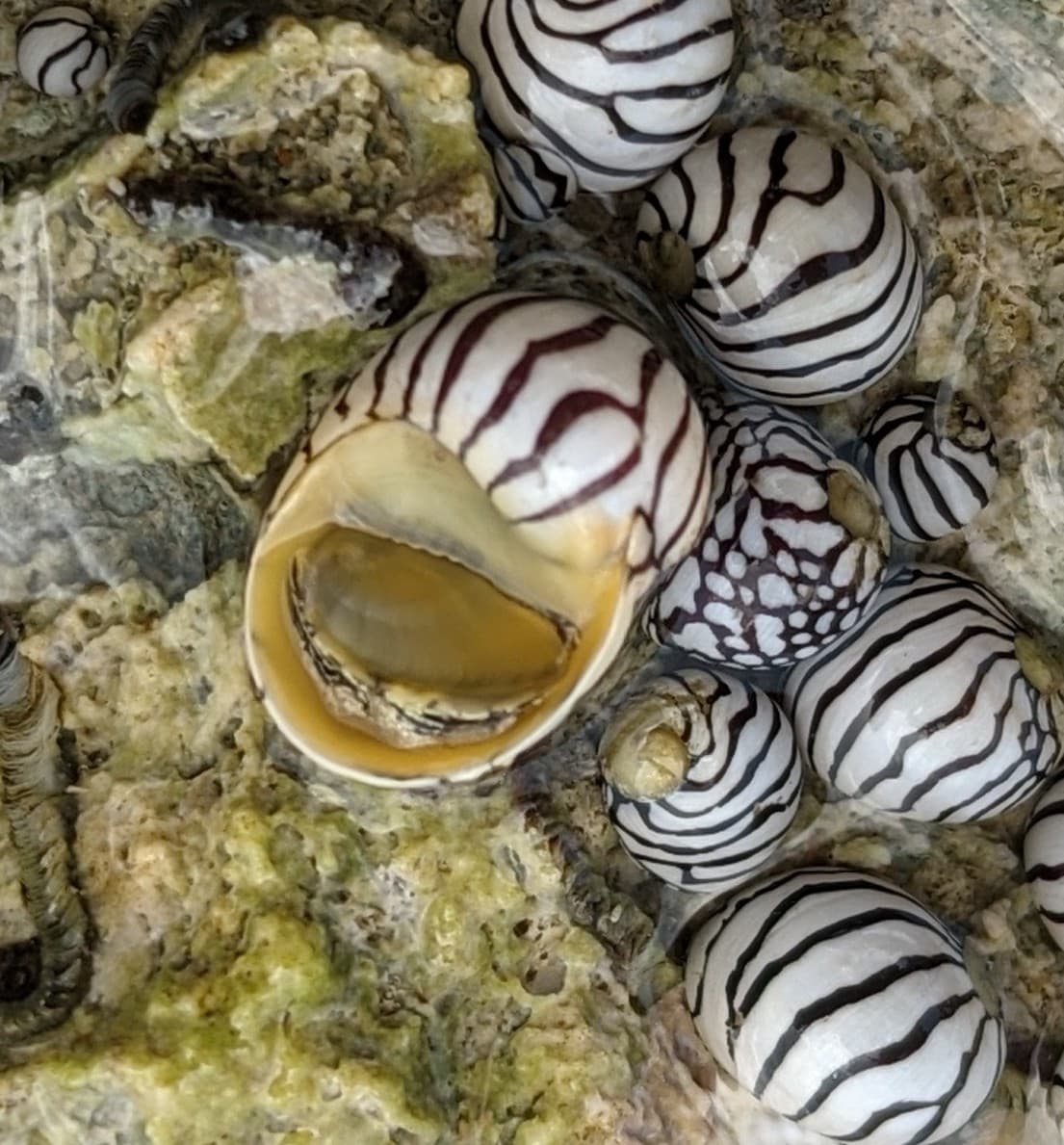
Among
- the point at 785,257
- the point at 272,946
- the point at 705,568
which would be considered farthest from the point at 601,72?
the point at 272,946

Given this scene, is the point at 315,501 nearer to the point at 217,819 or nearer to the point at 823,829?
the point at 217,819

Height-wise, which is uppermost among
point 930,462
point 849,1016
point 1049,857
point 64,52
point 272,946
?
point 930,462

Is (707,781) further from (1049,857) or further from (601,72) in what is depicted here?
(601,72)

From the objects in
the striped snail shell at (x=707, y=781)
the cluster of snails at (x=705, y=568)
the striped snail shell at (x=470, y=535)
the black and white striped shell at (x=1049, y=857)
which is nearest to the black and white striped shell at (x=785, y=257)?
the cluster of snails at (x=705, y=568)

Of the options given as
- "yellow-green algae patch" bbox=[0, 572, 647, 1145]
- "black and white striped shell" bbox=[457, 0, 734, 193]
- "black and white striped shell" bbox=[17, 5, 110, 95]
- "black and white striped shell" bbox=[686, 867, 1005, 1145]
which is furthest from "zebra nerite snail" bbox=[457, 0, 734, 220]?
"black and white striped shell" bbox=[686, 867, 1005, 1145]

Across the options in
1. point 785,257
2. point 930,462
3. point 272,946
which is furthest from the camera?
point 930,462

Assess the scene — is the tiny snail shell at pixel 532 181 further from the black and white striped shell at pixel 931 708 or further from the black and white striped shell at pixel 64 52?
the black and white striped shell at pixel 931 708

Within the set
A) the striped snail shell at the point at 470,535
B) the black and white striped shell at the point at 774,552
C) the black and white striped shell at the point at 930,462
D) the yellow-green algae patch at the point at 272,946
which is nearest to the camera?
the striped snail shell at the point at 470,535

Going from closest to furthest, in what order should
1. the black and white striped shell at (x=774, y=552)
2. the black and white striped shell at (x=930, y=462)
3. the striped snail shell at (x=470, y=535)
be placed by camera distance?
the striped snail shell at (x=470, y=535), the black and white striped shell at (x=774, y=552), the black and white striped shell at (x=930, y=462)

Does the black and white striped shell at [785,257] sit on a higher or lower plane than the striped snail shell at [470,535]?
higher
